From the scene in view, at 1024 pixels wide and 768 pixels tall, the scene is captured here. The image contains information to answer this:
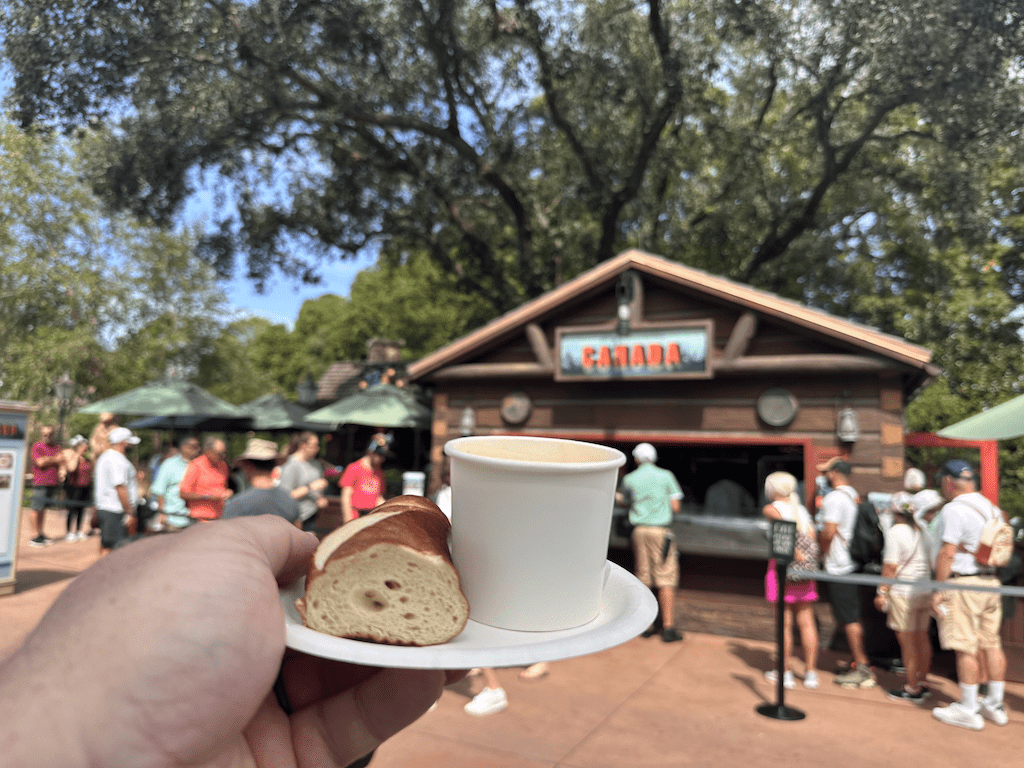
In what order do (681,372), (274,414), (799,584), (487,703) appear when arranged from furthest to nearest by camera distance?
1. (274,414)
2. (681,372)
3. (799,584)
4. (487,703)

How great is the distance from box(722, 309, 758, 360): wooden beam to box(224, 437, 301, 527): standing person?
17.4 ft

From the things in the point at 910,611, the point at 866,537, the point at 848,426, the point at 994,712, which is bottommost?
the point at 994,712

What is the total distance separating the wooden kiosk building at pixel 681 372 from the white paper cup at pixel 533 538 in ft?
22.8

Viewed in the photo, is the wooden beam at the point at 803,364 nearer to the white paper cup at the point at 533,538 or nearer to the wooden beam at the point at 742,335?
the wooden beam at the point at 742,335

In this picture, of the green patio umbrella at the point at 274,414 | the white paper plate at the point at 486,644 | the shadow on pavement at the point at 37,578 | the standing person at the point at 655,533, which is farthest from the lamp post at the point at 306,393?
the white paper plate at the point at 486,644

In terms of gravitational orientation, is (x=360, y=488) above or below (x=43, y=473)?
above

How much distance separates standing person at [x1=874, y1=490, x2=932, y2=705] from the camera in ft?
19.3

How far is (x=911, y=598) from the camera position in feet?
19.3

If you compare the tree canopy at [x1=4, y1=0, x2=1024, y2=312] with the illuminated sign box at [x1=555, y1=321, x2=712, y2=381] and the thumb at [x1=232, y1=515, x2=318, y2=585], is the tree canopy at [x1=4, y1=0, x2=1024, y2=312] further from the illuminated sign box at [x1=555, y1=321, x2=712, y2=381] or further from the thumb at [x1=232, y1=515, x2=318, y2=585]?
the thumb at [x1=232, y1=515, x2=318, y2=585]

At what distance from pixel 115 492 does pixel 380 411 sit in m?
4.41

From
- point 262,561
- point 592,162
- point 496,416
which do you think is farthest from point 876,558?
point 592,162

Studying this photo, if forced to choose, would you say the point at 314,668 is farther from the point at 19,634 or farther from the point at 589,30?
the point at 589,30

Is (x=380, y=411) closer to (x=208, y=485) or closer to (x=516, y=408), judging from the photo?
(x=516, y=408)

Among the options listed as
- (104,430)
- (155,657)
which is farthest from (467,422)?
(155,657)
